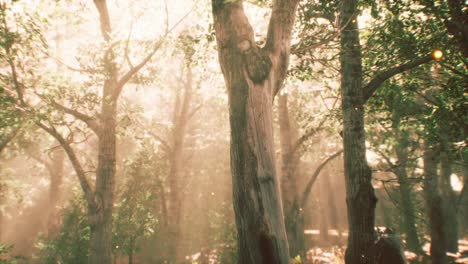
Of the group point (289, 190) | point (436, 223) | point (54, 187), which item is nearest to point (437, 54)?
point (289, 190)

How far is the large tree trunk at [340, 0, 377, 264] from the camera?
19.4 feet

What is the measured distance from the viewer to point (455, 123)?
19.7 feet

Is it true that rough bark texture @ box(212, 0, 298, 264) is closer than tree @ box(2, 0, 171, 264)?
Yes

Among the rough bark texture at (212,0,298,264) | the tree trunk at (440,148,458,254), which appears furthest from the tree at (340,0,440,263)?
the tree trunk at (440,148,458,254)

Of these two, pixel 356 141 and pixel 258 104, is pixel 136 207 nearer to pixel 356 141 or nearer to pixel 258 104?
pixel 356 141

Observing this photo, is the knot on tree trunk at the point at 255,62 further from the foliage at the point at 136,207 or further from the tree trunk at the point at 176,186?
the tree trunk at the point at 176,186

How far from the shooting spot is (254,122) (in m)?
3.38

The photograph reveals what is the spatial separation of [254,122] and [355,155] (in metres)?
3.83

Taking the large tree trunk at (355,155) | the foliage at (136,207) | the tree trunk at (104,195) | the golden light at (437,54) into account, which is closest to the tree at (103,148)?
the tree trunk at (104,195)

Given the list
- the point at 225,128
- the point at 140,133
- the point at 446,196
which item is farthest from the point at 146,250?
the point at 446,196

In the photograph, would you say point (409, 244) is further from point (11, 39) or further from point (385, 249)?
point (11, 39)

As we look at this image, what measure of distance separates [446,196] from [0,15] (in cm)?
1724

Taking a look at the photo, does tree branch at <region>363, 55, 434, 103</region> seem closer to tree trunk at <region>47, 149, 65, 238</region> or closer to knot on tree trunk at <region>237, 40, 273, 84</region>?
knot on tree trunk at <region>237, 40, 273, 84</region>

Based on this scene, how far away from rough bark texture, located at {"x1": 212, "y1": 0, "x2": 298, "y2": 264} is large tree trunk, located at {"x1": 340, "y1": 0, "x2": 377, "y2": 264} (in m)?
2.96
